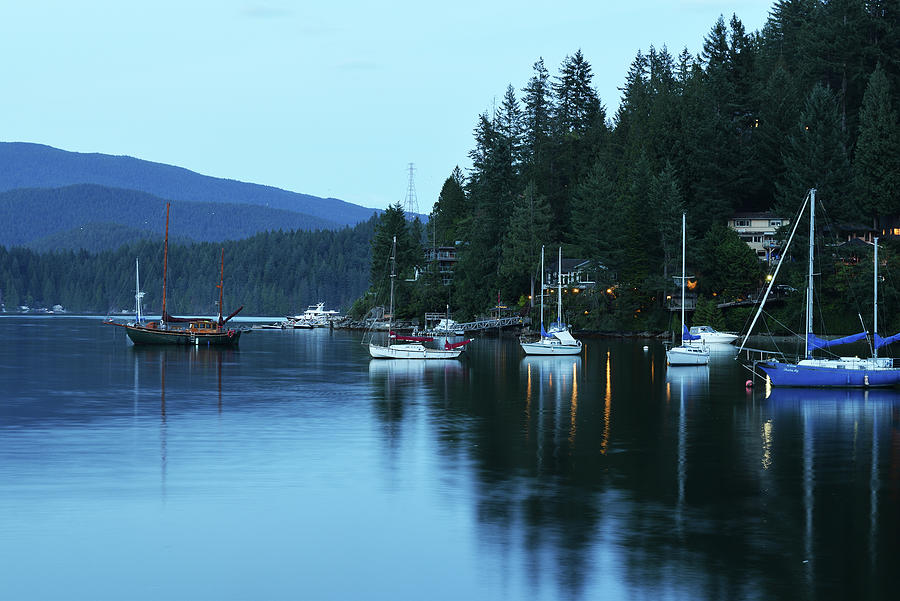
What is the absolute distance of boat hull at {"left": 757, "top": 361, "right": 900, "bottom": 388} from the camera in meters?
61.5

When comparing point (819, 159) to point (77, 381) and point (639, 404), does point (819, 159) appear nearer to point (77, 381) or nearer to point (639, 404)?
point (639, 404)

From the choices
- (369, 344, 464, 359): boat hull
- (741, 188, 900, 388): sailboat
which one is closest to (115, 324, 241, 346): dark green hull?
(369, 344, 464, 359): boat hull

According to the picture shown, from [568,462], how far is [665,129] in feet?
407

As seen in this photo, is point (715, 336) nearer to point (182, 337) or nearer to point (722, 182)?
point (722, 182)

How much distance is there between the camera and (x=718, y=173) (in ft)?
470

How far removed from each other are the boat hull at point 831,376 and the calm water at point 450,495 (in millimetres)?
1279

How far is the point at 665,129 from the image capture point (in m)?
152

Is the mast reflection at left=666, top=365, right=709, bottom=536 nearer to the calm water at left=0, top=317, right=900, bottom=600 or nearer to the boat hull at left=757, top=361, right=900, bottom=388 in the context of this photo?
the calm water at left=0, top=317, right=900, bottom=600

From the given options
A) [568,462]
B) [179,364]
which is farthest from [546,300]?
[568,462]

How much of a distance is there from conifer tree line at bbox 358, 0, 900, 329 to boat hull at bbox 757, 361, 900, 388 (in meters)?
67.1

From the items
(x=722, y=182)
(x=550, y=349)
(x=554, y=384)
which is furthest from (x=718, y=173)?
(x=554, y=384)

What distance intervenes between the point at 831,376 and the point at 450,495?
1608 inches

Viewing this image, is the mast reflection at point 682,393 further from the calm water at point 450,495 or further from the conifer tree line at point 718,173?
the conifer tree line at point 718,173

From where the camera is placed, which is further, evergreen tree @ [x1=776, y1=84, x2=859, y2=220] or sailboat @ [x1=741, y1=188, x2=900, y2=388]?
evergreen tree @ [x1=776, y1=84, x2=859, y2=220]
